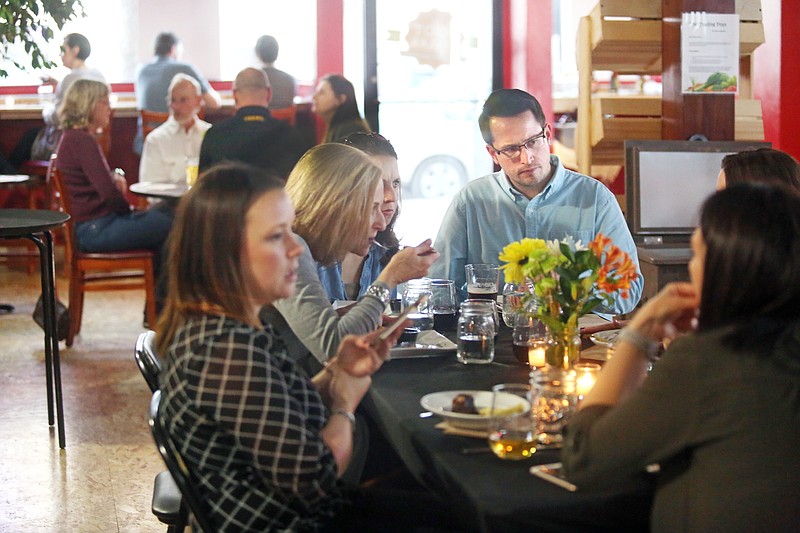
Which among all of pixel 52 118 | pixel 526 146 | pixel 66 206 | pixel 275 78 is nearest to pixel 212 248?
pixel 526 146

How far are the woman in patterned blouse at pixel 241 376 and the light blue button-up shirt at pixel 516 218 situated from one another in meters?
1.67

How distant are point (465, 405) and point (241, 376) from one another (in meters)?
0.44

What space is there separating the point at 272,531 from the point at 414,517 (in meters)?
0.33

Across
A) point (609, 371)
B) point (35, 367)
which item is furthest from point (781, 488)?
point (35, 367)

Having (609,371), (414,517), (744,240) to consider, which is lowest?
(414,517)

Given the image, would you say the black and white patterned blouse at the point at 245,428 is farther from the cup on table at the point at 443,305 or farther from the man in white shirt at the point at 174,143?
the man in white shirt at the point at 174,143

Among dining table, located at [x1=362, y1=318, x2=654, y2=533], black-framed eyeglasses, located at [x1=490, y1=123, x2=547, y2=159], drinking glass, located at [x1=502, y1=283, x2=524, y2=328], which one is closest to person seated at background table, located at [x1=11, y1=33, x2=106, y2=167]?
black-framed eyeglasses, located at [x1=490, y1=123, x2=547, y2=159]

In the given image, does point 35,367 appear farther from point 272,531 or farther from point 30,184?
point 272,531

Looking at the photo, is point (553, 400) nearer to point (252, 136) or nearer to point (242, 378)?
point (242, 378)

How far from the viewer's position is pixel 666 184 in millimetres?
4062

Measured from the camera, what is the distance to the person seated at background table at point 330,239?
2.34 metres

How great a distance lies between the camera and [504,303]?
267cm

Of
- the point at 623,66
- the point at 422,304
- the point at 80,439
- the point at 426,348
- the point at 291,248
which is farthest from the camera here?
the point at 623,66

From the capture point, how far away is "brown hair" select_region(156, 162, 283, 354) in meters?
1.63
